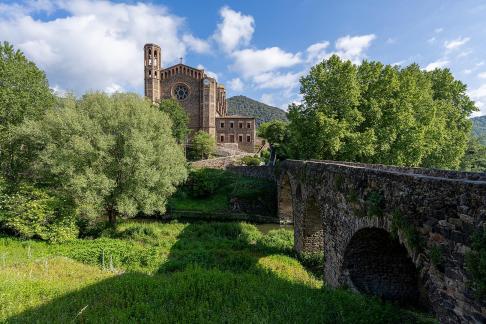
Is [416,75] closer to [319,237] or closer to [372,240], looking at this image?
[319,237]

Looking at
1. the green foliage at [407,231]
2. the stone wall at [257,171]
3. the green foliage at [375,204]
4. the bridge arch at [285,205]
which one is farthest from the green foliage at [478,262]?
the stone wall at [257,171]

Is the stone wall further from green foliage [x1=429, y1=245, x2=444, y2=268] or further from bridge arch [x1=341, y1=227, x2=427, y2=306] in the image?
green foliage [x1=429, y1=245, x2=444, y2=268]

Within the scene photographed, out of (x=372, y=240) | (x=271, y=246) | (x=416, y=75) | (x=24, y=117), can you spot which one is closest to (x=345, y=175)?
(x=372, y=240)

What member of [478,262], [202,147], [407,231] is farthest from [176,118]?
[478,262]

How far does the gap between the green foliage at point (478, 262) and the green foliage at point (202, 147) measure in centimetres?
4826

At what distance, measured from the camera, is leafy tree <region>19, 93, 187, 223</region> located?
19.4 m

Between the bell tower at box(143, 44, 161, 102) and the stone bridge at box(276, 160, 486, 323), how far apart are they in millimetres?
49706

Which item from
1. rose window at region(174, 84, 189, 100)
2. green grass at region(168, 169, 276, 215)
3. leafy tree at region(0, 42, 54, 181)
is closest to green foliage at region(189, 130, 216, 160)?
rose window at region(174, 84, 189, 100)

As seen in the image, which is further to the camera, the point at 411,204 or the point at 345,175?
the point at 345,175

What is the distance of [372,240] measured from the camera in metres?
9.51

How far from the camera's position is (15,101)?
23.0 metres

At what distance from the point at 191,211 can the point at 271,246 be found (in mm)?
11914

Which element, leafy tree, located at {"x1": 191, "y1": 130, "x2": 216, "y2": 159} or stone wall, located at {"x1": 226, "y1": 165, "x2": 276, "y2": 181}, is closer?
stone wall, located at {"x1": 226, "y1": 165, "x2": 276, "y2": 181}

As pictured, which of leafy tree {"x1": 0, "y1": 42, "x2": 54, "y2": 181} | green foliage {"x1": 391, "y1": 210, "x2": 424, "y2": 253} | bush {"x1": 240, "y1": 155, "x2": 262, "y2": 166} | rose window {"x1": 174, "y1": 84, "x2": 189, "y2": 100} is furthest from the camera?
rose window {"x1": 174, "y1": 84, "x2": 189, "y2": 100}
